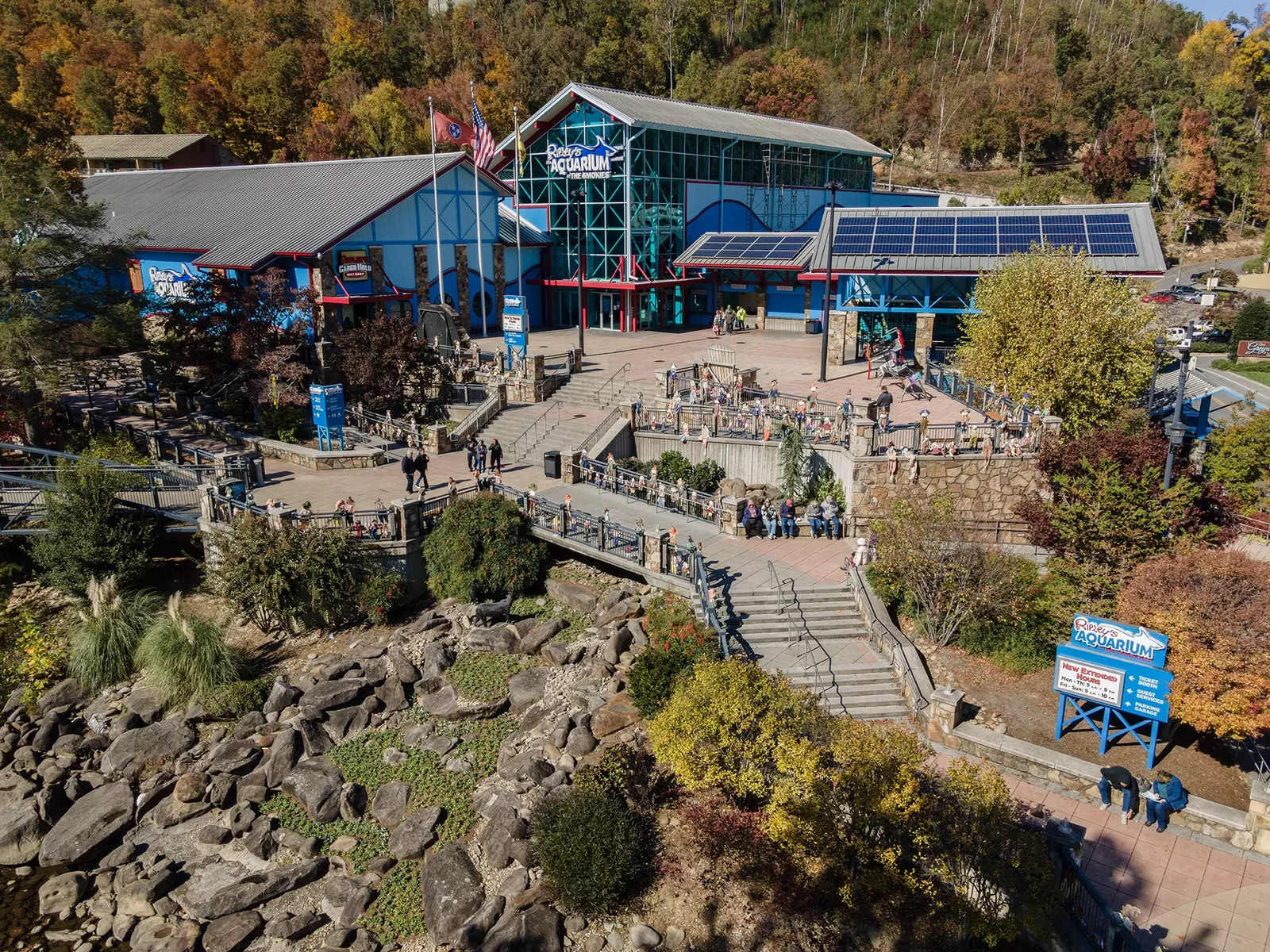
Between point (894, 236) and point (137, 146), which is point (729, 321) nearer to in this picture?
point (894, 236)

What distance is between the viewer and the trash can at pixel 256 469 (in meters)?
26.6

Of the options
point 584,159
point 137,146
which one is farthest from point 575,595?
point 137,146

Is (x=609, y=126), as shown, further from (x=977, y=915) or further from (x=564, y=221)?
(x=977, y=915)

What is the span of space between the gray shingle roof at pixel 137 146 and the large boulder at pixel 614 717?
65.7 meters

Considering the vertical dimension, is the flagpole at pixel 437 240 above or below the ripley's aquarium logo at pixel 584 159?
below

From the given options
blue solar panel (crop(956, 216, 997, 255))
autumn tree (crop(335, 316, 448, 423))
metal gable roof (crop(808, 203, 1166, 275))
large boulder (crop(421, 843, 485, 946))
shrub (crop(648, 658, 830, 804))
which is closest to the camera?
large boulder (crop(421, 843, 485, 946))

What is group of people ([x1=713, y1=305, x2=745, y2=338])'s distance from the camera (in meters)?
45.9

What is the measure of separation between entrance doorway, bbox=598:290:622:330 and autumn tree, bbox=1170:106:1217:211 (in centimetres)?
5613

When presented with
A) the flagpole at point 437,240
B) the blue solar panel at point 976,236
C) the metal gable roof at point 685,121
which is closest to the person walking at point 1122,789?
the blue solar panel at point 976,236

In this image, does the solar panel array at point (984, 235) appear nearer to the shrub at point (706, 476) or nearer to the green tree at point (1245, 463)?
the green tree at point (1245, 463)

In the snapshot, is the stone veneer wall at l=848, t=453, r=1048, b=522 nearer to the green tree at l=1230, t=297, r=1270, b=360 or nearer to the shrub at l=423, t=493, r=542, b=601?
the shrub at l=423, t=493, r=542, b=601

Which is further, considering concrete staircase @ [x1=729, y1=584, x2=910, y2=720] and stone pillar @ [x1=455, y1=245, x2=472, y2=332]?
stone pillar @ [x1=455, y1=245, x2=472, y2=332]

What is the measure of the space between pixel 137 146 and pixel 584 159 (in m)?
43.3

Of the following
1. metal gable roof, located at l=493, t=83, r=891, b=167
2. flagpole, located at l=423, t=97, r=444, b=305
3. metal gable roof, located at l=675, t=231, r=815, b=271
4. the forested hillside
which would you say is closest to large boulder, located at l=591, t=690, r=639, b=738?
flagpole, located at l=423, t=97, r=444, b=305
